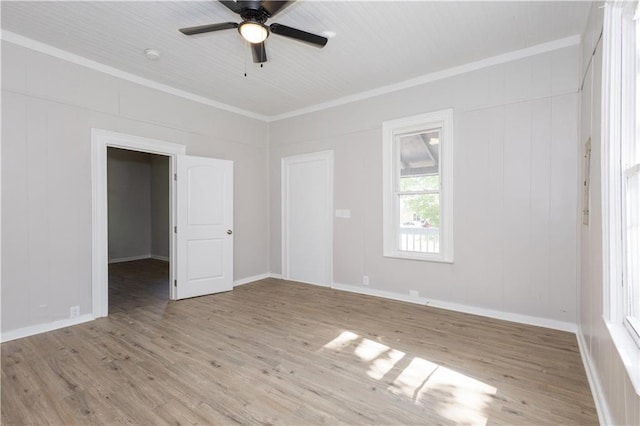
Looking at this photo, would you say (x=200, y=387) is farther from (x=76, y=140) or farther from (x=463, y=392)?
(x=76, y=140)

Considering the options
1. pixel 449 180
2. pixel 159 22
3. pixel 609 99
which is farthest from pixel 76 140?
pixel 609 99

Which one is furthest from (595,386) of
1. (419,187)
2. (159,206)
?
(159,206)

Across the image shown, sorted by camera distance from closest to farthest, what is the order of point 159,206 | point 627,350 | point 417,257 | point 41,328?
point 627,350 < point 41,328 < point 417,257 < point 159,206

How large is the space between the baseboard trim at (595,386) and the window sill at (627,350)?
51cm

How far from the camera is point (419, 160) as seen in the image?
13.9 ft

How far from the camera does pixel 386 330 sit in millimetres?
3227

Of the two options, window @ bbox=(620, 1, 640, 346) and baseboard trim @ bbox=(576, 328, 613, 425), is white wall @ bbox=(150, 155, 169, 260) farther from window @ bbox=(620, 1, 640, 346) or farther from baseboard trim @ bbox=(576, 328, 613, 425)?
window @ bbox=(620, 1, 640, 346)

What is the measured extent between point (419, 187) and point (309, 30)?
2362 millimetres

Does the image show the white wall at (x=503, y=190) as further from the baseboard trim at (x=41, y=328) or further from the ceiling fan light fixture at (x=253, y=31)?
the baseboard trim at (x=41, y=328)

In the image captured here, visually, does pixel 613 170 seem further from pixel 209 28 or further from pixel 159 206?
pixel 159 206

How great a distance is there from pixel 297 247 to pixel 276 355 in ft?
9.21

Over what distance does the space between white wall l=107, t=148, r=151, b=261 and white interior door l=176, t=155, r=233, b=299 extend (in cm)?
408

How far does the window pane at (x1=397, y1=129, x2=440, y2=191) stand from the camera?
4.10 m

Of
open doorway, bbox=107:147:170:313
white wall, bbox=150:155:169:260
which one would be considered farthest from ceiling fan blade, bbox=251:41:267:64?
white wall, bbox=150:155:169:260
